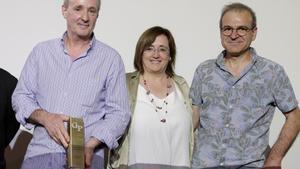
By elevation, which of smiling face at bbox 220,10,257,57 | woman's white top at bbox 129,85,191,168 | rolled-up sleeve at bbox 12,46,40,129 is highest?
smiling face at bbox 220,10,257,57

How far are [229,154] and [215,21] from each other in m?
1.13

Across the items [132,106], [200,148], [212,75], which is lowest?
[200,148]

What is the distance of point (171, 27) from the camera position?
327 cm

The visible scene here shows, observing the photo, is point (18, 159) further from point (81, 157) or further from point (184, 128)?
point (81, 157)

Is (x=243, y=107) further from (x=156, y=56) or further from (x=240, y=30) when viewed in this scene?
(x=156, y=56)

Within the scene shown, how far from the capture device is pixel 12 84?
2.45 metres

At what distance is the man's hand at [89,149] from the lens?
2047 millimetres

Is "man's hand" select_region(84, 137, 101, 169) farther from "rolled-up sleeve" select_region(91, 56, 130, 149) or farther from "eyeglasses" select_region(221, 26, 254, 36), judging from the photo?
"eyeglasses" select_region(221, 26, 254, 36)

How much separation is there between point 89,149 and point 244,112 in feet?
2.36

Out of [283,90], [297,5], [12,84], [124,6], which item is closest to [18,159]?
[12,84]

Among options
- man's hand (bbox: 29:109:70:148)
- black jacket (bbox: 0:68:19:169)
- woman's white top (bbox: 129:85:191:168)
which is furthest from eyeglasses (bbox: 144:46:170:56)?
man's hand (bbox: 29:109:70:148)

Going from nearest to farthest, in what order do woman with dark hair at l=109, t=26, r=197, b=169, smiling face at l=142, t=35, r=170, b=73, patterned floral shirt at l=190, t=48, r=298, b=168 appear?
patterned floral shirt at l=190, t=48, r=298, b=168 → woman with dark hair at l=109, t=26, r=197, b=169 → smiling face at l=142, t=35, r=170, b=73

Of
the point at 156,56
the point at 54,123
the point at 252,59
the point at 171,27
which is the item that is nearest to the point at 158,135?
the point at 156,56

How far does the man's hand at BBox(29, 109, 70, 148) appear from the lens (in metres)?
1.99
